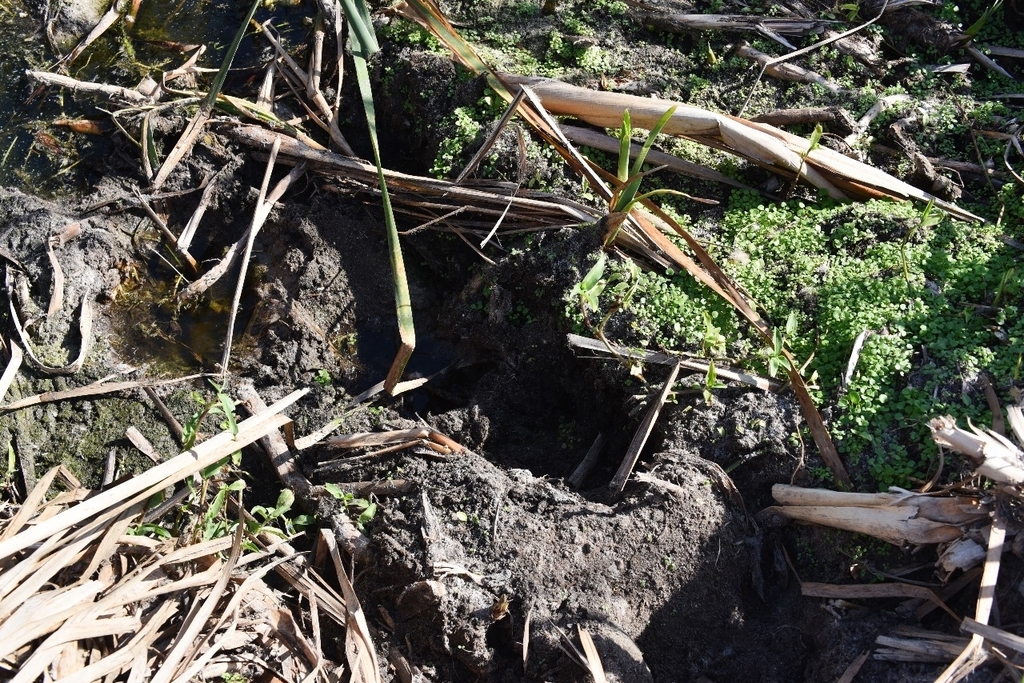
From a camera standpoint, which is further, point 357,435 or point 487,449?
point 487,449

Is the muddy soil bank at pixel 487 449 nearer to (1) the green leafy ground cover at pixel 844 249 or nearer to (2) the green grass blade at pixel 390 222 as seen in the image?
(1) the green leafy ground cover at pixel 844 249

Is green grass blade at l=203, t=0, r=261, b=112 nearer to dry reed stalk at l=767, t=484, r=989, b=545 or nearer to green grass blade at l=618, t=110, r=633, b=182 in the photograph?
green grass blade at l=618, t=110, r=633, b=182

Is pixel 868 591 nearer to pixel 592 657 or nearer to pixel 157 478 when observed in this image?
pixel 592 657

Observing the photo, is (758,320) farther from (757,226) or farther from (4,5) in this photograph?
(4,5)

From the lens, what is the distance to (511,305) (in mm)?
3682

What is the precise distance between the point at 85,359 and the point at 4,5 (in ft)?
9.91

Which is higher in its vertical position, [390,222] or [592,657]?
[390,222]

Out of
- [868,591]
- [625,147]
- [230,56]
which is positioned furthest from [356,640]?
[625,147]

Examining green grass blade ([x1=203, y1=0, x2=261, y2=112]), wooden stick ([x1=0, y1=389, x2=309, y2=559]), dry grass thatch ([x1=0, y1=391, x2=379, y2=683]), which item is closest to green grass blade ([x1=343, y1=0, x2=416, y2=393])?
green grass blade ([x1=203, y1=0, x2=261, y2=112])

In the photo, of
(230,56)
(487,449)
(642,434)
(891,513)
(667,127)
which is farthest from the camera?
(667,127)

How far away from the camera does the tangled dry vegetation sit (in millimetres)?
2641

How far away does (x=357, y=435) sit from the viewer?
131 inches

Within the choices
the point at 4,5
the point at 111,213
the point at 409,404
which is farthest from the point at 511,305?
the point at 4,5

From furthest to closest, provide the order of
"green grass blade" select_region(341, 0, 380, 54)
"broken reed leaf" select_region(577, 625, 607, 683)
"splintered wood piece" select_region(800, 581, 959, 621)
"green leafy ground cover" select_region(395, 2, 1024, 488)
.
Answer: "green leafy ground cover" select_region(395, 2, 1024, 488), "splintered wood piece" select_region(800, 581, 959, 621), "broken reed leaf" select_region(577, 625, 607, 683), "green grass blade" select_region(341, 0, 380, 54)
